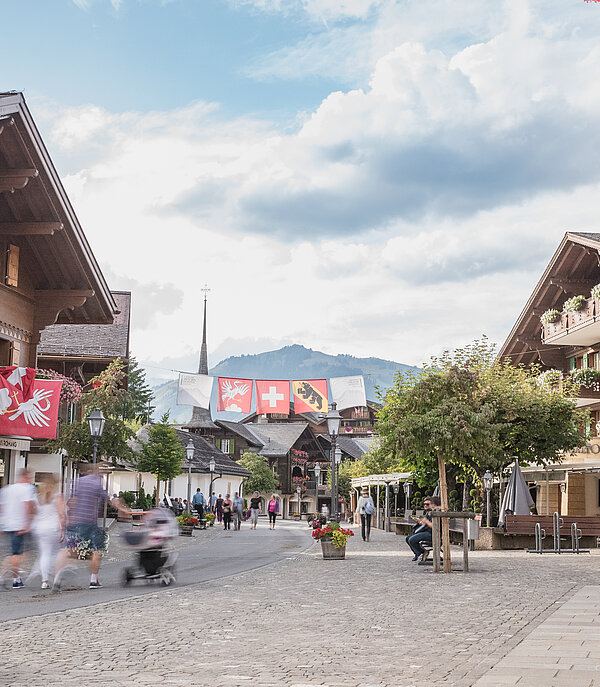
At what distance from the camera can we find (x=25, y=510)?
14727mm

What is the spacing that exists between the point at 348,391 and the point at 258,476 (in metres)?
44.9

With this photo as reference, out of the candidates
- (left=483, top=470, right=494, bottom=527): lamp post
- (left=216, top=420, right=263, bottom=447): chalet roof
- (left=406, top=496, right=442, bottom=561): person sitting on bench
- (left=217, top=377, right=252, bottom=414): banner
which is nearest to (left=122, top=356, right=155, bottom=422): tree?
(left=216, top=420, right=263, bottom=447): chalet roof

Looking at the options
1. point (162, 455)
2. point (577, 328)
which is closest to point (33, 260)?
point (577, 328)

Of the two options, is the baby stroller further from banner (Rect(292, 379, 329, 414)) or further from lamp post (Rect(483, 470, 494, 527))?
banner (Rect(292, 379, 329, 414))

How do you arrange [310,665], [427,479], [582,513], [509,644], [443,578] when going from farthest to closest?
[582,513] → [427,479] → [443,578] → [509,644] → [310,665]

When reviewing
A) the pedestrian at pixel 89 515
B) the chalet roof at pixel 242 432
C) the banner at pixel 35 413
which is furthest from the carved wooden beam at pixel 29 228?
the chalet roof at pixel 242 432

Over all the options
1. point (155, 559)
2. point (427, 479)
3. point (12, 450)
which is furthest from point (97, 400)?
point (155, 559)

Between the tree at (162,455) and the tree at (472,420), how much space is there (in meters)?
14.1

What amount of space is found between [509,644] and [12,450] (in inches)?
727

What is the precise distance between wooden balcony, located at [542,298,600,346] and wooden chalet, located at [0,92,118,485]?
20159 millimetres

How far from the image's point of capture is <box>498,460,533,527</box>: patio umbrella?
29.1 meters

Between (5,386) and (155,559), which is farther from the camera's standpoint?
(5,386)

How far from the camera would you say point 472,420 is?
2128 centimetres

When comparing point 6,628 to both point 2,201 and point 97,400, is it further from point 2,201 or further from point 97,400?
point 97,400
